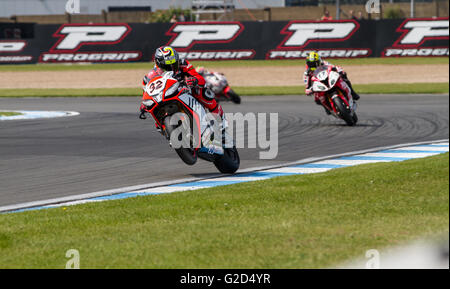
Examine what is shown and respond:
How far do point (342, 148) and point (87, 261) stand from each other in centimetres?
876

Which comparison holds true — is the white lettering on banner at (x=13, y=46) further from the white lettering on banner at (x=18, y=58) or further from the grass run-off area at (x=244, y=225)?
the grass run-off area at (x=244, y=225)

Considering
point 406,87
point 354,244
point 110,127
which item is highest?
point 354,244

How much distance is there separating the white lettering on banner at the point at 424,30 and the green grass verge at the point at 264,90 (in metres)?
5.98

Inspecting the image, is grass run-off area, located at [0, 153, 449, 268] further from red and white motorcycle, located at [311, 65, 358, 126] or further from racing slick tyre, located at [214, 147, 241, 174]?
red and white motorcycle, located at [311, 65, 358, 126]

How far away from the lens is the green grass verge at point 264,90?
27.5 metres

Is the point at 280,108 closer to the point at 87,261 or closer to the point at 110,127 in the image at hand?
the point at 110,127

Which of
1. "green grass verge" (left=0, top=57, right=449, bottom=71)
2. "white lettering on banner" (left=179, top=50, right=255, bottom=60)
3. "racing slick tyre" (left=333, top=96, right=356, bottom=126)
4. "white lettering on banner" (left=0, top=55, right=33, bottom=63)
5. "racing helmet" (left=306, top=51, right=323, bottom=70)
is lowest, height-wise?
"green grass verge" (left=0, top=57, right=449, bottom=71)

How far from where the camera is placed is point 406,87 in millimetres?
28828

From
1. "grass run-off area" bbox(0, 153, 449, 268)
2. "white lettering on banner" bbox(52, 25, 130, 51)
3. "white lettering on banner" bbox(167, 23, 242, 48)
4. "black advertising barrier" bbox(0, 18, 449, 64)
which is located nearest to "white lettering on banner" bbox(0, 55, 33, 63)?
"black advertising barrier" bbox(0, 18, 449, 64)

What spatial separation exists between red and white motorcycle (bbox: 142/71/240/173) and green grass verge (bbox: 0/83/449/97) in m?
17.3

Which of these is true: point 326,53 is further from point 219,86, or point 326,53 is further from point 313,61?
point 313,61

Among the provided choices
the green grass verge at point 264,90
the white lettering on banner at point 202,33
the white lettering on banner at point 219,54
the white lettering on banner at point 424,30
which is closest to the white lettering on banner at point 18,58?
the green grass verge at point 264,90

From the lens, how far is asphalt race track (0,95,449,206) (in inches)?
408
